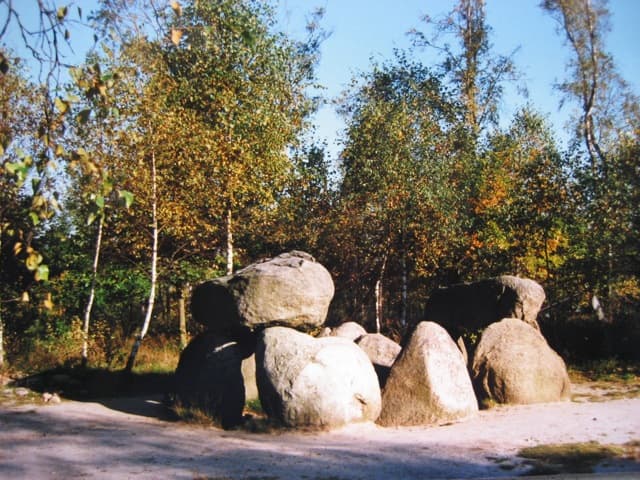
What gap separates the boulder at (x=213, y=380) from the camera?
454 inches

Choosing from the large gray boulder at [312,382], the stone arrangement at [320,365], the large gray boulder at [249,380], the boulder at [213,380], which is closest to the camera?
the large gray boulder at [312,382]

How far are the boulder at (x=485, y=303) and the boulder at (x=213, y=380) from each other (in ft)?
18.4

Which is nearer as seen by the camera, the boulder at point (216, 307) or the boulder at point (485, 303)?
the boulder at point (216, 307)

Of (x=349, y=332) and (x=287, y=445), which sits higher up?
(x=349, y=332)

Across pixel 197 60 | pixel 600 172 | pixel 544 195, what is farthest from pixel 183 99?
pixel 600 172

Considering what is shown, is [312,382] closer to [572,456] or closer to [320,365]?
[320,365]

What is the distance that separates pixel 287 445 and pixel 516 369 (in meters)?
4.93

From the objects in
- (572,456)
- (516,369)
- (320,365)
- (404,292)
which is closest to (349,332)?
(516,369)

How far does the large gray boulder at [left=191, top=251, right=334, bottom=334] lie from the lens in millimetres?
11773

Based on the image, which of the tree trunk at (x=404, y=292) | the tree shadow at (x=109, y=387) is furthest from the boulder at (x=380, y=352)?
the tree trunk at (x=404, y=292)

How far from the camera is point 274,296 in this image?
1177 cm

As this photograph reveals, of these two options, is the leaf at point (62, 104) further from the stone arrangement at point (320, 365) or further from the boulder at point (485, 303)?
the boulder at point (485, 303)

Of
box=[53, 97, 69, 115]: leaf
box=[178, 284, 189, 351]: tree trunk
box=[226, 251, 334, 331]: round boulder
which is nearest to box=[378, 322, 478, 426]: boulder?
box=[226, 251, 334, 331]: round boulder

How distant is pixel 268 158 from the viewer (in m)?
18.1
